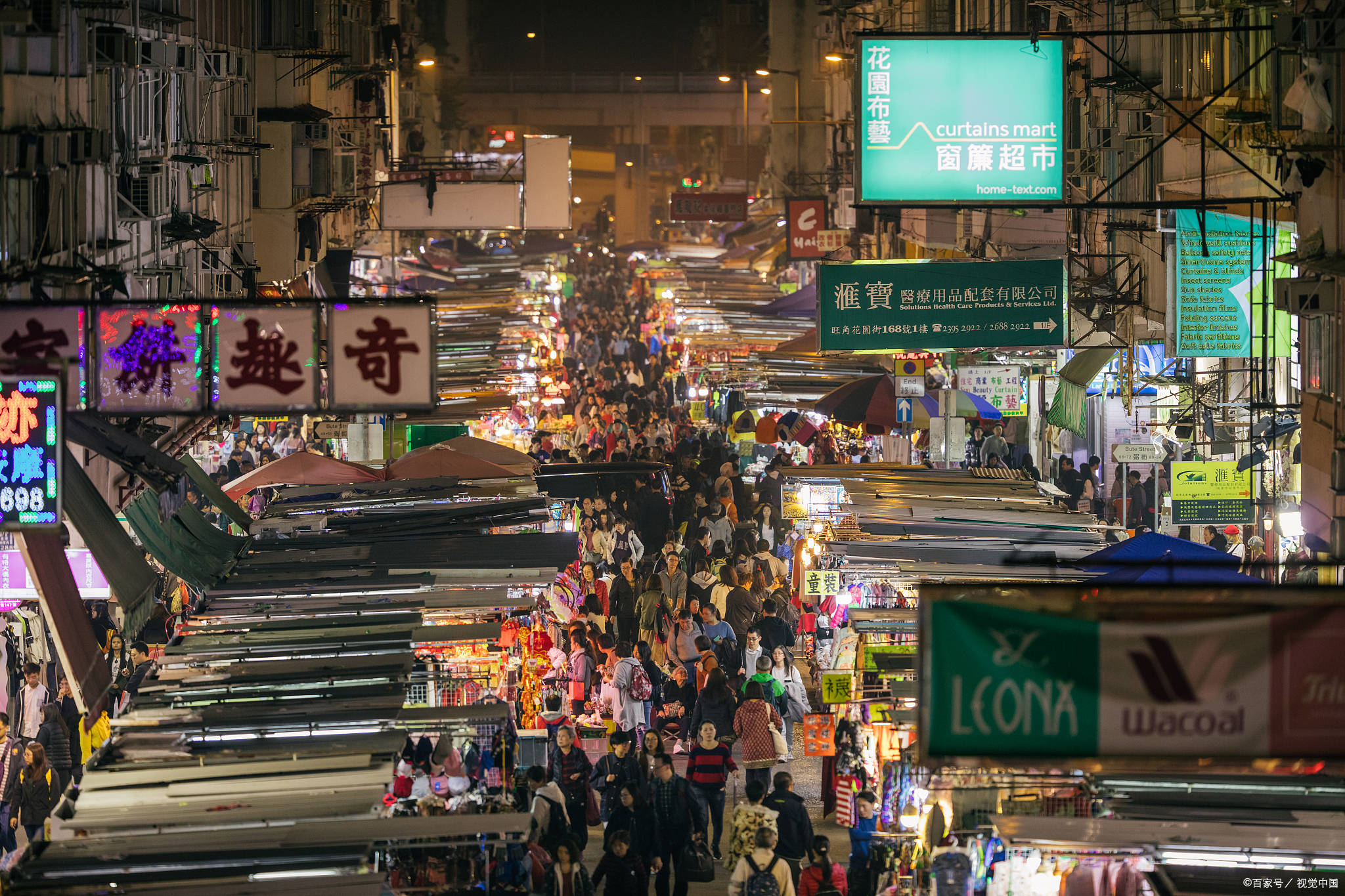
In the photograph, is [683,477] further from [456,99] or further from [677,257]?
[456,99]

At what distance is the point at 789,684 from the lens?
15.1 m

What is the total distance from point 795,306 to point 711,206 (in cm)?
962

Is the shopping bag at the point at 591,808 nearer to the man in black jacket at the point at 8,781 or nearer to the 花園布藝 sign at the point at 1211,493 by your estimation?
the man in black jacket at the point at 8,781

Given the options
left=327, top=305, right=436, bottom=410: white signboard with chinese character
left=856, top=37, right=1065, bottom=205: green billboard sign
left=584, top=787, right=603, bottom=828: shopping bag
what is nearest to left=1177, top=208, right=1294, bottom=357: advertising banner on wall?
left=856, top=37, right=1065, bottom=205: green billboard sign

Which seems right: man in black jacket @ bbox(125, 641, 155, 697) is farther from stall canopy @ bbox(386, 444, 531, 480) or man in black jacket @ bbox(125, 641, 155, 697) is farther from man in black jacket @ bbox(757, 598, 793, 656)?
man in black jacket @ bbox(757, 598, 793, 656)

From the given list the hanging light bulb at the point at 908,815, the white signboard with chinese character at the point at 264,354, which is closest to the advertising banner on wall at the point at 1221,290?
the hanging light bulb at the point at 908,815

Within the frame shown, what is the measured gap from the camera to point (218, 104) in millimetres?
22297

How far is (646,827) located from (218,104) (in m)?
14.6

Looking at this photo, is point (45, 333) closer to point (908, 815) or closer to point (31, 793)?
point (31, 793)

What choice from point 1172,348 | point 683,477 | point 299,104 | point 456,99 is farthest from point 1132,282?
point 456,99

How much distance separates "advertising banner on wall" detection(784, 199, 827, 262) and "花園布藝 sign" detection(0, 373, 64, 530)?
973 inches

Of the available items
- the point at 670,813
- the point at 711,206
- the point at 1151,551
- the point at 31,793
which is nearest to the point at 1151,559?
the point at 1151,551

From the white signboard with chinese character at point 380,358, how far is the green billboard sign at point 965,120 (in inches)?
158

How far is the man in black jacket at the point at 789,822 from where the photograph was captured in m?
11.2
